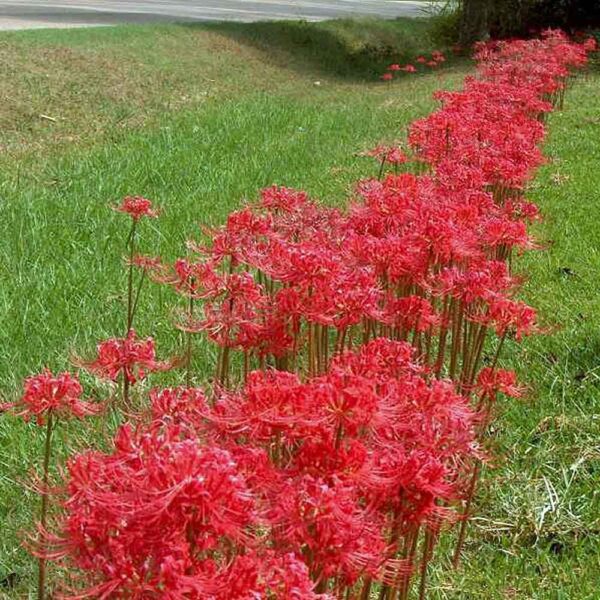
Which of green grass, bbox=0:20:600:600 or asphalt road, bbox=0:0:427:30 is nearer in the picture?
green grass, bbox=0:20:600:600

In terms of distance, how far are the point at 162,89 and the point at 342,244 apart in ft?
33.9

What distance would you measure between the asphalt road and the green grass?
3647 millimetres

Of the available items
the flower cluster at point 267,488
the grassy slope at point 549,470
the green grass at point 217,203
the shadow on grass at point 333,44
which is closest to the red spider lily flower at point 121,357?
the flower cluster at point 267,488

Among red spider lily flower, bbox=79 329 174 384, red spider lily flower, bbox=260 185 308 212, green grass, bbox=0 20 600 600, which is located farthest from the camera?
red spider lily flower, bbox=260 185 308 212

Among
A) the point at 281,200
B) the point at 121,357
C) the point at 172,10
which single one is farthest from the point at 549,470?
the point at 172,10

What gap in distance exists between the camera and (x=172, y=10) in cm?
2466

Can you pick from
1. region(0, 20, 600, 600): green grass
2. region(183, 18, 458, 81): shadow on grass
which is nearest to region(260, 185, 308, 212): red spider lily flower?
Answer: region(0, 20, 600, 600): green grass

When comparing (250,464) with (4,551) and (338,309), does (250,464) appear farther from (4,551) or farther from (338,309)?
(4,551)

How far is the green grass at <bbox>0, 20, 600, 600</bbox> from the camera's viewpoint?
2.97 meters

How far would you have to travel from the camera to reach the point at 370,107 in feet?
41.8

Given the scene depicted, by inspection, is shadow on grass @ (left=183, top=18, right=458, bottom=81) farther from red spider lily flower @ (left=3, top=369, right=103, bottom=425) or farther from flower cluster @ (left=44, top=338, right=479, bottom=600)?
flower cluster @ (left=44, top=338, right=479, bottom=600)

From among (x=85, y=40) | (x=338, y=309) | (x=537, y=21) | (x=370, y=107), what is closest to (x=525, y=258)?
(x=338, y=309)

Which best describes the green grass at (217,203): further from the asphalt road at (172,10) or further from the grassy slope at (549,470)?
the asphalt road at (172,10)

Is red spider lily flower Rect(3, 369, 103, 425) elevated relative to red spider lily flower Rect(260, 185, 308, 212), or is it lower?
lower
